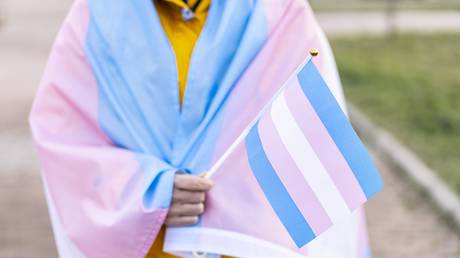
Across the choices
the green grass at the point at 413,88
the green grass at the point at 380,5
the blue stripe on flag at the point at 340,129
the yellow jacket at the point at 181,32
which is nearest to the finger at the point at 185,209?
the yellow jacket at the point at 181,32

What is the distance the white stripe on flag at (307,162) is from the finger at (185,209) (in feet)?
1.02

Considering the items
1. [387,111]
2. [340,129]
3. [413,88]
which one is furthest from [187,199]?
[413,88]

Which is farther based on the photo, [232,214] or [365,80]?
[365,80]

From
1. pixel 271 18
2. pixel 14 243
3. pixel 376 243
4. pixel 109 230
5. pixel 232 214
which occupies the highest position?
pixel 271 18

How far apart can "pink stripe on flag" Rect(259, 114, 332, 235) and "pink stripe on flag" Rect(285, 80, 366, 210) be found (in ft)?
0.21

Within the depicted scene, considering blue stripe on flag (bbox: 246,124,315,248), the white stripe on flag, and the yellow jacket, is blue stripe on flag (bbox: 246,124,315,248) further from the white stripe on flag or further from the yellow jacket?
the yellow jacket

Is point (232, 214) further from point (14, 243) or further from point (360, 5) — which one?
point (360, 5)

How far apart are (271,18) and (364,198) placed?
1.96 feet

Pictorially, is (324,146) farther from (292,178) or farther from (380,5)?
(380,5)

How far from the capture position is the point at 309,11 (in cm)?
269

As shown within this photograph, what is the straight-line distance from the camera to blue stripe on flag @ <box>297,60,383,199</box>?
2.33 meters

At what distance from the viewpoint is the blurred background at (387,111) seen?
614cm

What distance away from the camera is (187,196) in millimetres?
2549

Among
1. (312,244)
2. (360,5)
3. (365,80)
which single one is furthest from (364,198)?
(360,5)
